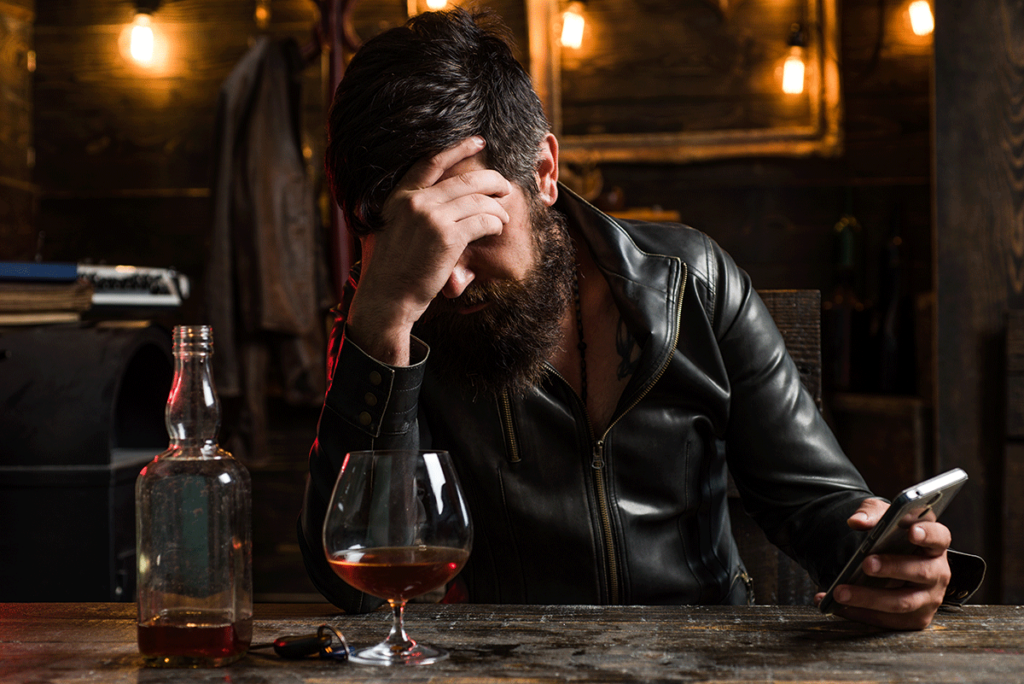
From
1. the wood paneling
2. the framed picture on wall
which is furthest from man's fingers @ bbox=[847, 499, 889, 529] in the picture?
the framed picture on wall

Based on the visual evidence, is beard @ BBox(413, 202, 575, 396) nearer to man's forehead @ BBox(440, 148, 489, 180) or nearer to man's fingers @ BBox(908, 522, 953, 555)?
man's forehead @ BBox(440, 148, 489, 180)

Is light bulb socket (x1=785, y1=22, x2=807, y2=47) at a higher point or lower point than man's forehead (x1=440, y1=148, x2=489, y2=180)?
higher

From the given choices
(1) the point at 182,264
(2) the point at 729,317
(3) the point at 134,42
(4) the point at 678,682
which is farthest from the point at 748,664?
(3) the point at 134,42

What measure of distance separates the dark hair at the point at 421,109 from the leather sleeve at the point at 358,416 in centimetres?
23

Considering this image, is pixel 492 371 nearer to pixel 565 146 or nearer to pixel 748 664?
pixel 748 664

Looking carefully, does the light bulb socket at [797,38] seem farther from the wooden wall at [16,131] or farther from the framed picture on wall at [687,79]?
the wooden wall at [16,131]

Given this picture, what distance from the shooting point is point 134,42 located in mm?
3098

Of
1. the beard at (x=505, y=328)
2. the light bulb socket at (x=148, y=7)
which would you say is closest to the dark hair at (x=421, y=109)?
the beard at (x=505, y=328)

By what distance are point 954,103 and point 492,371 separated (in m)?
1.51

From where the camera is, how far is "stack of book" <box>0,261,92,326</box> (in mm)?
1764

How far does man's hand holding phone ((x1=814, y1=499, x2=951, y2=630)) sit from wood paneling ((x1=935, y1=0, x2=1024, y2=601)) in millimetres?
1456

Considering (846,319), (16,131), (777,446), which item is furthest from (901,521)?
(16,131)

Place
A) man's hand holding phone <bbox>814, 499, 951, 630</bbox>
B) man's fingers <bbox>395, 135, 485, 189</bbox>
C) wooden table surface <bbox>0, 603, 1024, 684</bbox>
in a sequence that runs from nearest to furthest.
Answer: wooden table surface <bbox>0, 603, 1024, 684</bbox> → man's hand holding phone <bbox>814, 499, 951, 630</bbox> → man's fingers <bbox>395, 135, 485, 189</bbox>

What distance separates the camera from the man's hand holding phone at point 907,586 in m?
0.76
